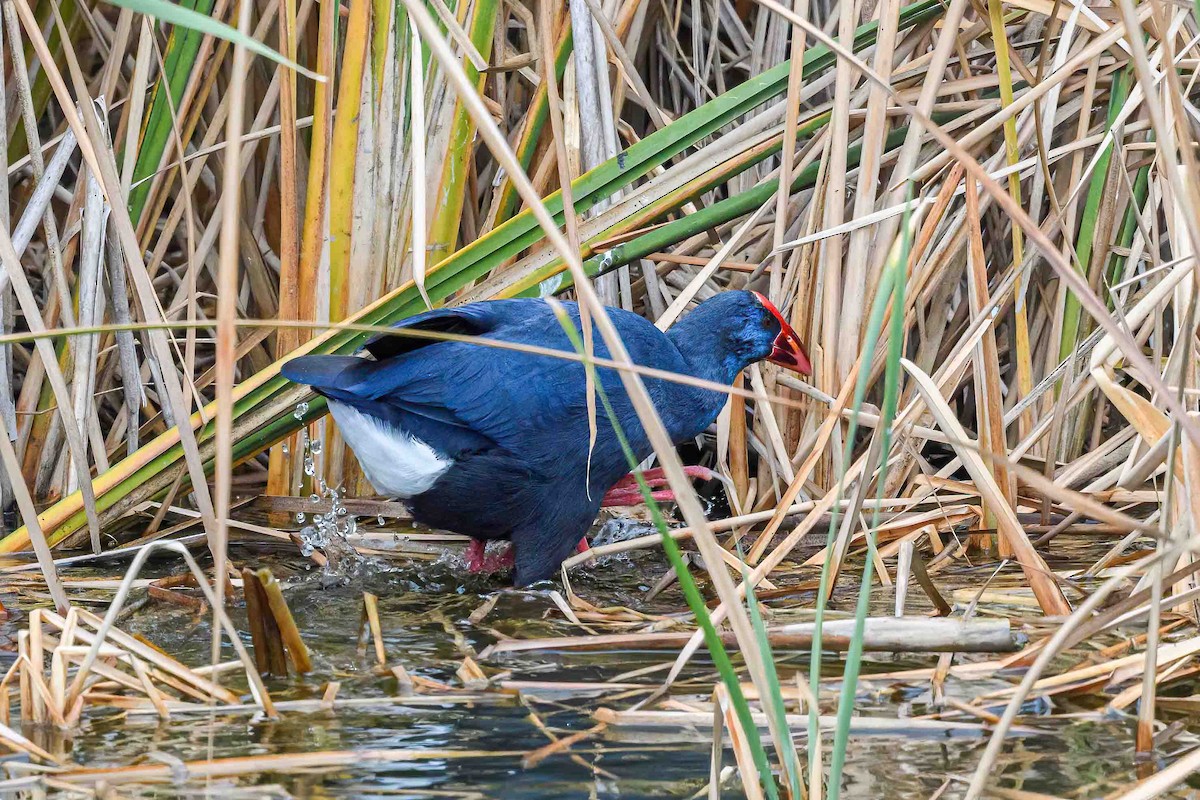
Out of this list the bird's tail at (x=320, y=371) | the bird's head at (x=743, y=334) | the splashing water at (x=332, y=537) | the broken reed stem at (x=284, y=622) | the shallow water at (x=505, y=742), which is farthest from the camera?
the bird's head at (x=743, y=334)

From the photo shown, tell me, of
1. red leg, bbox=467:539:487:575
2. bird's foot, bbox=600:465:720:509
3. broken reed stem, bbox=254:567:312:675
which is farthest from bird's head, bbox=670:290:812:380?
broken reed stem, bbox=254:567:312:675

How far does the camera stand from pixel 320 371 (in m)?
2.07

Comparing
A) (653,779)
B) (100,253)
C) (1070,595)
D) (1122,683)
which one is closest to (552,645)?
(653,779)

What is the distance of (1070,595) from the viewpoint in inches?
76.0

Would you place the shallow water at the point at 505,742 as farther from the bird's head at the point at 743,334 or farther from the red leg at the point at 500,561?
the bird's head at the point at 743,334

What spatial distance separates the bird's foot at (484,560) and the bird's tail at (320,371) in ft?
1.42

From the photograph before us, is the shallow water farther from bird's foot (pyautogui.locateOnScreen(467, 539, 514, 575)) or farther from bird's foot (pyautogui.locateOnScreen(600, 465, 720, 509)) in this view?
bird's foot (pyautogui.locateOnScreen(600, 465, 720, 509))

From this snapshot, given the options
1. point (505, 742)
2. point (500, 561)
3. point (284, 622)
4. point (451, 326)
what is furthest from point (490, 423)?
point (505, 742)

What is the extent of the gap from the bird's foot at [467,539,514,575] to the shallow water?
0.46 metres

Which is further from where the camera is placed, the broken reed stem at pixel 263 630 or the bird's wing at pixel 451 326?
the bird's wing at pixel 451 326

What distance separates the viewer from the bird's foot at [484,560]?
2.32 meters

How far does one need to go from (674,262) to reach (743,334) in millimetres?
344

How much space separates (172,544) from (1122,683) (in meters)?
1.07

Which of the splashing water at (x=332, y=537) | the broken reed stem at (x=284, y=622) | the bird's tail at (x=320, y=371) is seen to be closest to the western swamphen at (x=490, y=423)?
the bird's tail at (x=320, y=371)
